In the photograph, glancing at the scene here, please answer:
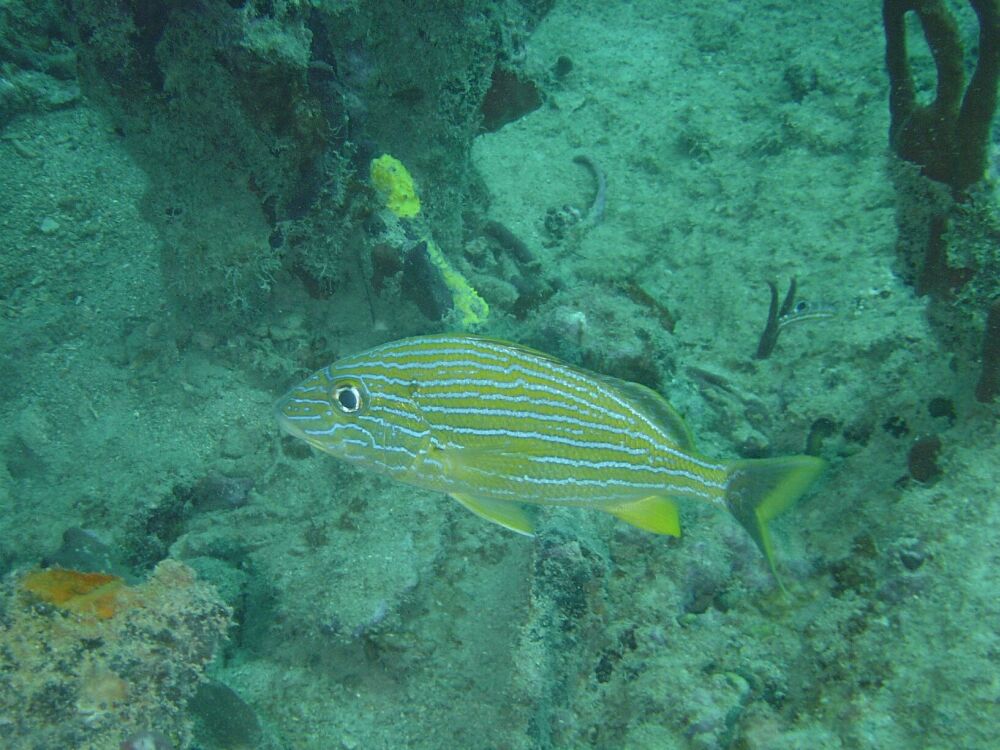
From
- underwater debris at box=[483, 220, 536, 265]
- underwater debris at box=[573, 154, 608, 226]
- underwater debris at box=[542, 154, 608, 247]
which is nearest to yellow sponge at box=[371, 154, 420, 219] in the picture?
underwater debris at box=[483, 220, 536, 265]

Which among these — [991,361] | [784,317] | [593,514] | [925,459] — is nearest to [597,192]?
[784,317]

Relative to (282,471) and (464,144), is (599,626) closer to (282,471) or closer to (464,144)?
(282,471)

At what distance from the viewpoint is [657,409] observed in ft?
9.06

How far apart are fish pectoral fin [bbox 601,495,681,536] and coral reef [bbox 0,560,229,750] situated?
80.2 inches

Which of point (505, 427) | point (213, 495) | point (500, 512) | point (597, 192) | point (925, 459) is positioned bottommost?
point (213, 495)

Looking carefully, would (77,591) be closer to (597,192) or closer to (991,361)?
(991,361)

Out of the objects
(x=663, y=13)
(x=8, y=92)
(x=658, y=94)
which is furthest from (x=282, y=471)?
(x=663, y=13)

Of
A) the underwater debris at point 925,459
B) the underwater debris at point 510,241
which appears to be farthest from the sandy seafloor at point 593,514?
the underwater debris at point 510,241

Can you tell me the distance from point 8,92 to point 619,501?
9.44 metres

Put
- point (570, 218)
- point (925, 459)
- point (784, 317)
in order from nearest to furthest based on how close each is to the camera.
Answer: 1. point (925, 459)
2. point (784, 317)
3. point (570, 218)

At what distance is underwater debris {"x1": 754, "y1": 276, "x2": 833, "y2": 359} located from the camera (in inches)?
196

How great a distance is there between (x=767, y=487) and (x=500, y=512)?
1.27 m

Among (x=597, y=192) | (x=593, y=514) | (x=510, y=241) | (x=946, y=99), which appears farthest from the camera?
(x=597, y=192)

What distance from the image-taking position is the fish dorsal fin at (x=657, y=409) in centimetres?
275
